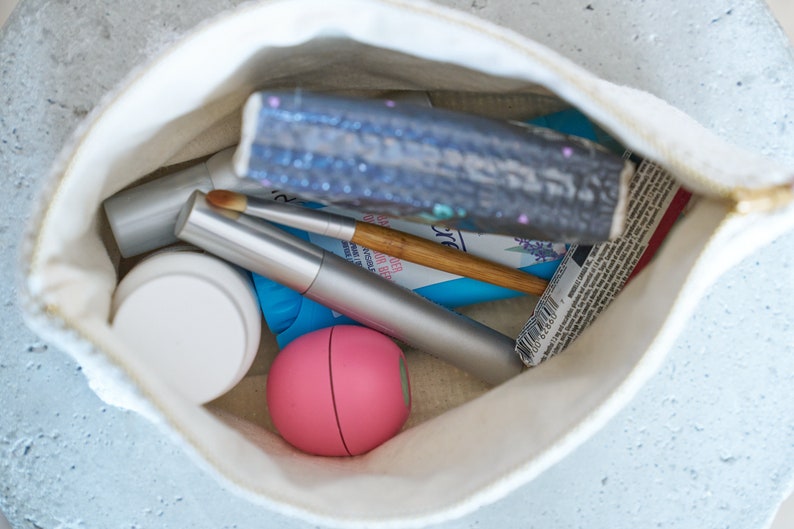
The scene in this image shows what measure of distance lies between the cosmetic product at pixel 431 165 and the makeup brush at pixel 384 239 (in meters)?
0.06

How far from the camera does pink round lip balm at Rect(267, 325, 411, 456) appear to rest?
10.1 inches

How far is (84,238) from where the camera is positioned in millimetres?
218

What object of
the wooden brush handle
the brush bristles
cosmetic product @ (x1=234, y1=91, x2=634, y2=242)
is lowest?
the wooden brush handle

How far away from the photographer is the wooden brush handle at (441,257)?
28 centimetres

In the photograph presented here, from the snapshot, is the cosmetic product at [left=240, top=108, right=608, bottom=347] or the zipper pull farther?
the cosmetic product at [left=240, top=108, right=608, bottom=347]

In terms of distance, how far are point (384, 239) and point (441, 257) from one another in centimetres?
3

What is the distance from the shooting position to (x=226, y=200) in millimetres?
247

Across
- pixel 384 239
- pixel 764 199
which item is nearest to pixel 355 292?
pixel 384 239

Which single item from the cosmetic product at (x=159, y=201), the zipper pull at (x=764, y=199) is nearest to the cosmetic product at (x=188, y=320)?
the cosmetic product at (x=159, y=201)

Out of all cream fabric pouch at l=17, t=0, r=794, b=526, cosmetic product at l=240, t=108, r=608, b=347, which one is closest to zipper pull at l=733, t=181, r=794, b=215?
cream fabric pouch at l=17, t=0, r=794, b=526

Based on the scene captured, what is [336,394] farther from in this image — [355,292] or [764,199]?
[764,199]

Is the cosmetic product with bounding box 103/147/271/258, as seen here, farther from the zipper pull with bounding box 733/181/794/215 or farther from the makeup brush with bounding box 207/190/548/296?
the zipper pull with bounding box 733/181/794/215

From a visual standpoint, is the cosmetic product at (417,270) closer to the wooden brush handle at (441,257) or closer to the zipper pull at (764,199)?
the wooden brush handle at (441,257)

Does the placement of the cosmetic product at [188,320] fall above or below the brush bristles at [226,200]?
below
